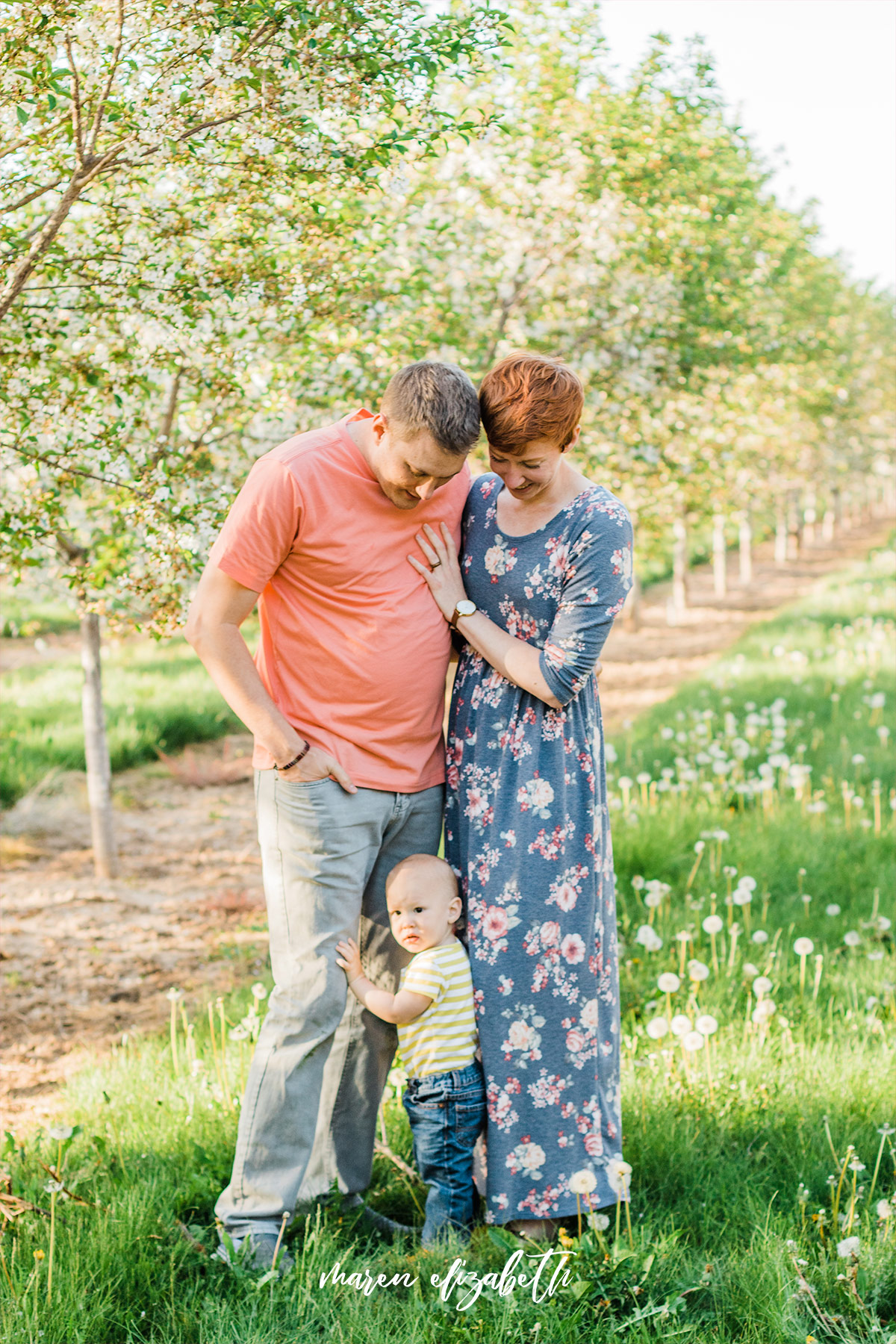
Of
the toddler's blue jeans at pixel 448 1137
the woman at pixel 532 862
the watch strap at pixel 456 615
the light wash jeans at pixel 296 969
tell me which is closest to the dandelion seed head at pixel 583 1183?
the woman at pixel 532 862

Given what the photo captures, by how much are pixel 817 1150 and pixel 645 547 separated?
409 inches

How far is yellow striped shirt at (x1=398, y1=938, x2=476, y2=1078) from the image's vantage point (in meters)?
2.70

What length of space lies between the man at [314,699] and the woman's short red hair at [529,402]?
122 mm

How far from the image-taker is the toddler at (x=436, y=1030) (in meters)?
2.67

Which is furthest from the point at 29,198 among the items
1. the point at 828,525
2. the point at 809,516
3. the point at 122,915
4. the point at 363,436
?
the point at 828,525

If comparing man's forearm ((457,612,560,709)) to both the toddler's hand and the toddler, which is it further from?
the toddler's hand

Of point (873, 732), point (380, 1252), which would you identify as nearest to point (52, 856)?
point (380, 1252)

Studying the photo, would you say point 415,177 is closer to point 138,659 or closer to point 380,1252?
point 380,1252

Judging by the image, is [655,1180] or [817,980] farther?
[817,980]

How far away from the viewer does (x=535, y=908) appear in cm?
269

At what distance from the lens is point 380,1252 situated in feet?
8.59

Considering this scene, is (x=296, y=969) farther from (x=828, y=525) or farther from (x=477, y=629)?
(x=828, y=525)

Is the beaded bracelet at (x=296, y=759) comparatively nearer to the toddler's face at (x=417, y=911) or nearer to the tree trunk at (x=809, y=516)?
the toddler's face at (x=417, y=911)

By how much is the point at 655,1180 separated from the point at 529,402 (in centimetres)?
211
